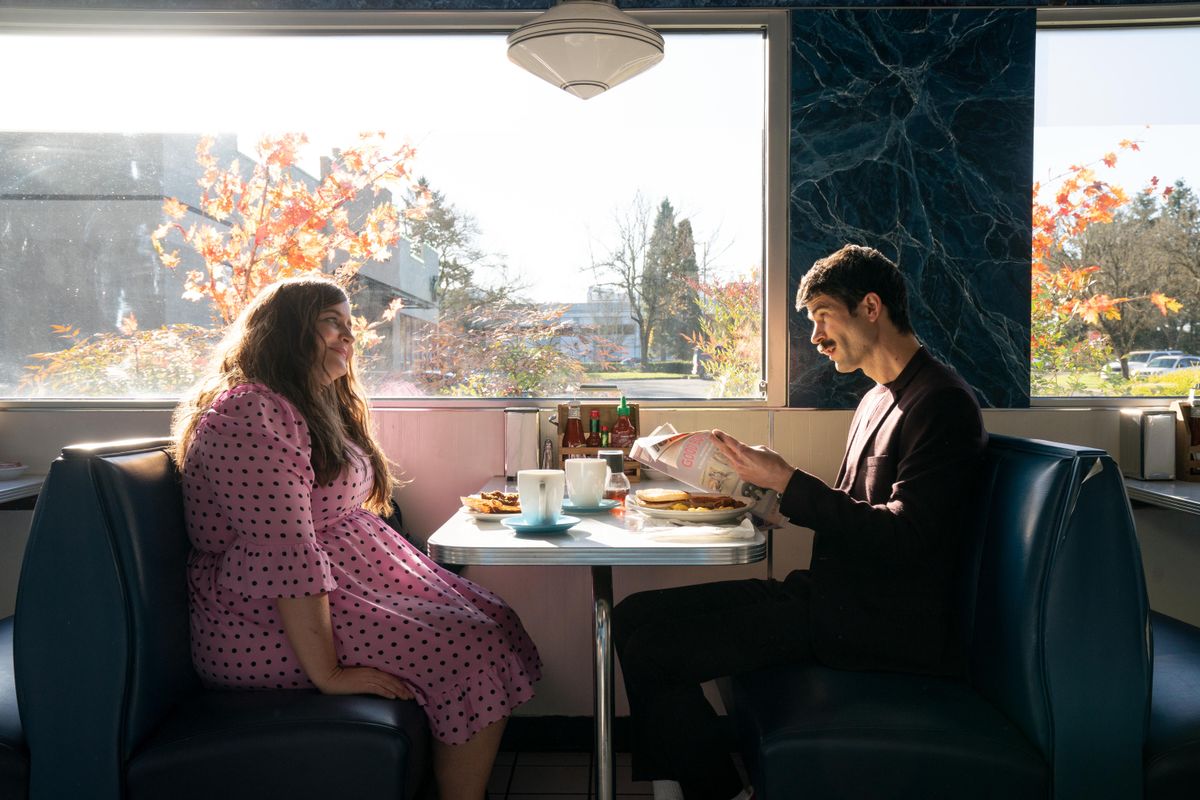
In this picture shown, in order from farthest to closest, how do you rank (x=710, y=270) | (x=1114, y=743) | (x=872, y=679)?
(x=710, y=270), (x=872, y=679), (x=1114, y=743)

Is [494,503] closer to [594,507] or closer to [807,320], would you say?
[594,507]

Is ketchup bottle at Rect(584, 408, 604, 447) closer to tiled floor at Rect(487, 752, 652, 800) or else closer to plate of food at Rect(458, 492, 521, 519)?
plate of food at Rect(458, 492, 521, 519)

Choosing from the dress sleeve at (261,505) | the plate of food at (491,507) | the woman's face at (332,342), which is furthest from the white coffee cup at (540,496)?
the woman's face at (332,342)

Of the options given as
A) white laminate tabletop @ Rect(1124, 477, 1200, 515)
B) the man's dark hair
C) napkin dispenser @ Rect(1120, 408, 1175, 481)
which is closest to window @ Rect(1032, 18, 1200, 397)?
napkin dispenser @ Rect(1120, 408, 1175, 481)

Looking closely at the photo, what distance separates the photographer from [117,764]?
5.23ft

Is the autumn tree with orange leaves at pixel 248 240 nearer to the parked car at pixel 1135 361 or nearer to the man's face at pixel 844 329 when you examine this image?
the man's face at pixel 844 329

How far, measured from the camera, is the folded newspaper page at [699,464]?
6.36 feet

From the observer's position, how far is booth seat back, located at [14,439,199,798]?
1.59m

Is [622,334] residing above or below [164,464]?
above

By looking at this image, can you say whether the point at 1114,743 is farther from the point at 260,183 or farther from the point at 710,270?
the point at 260,183

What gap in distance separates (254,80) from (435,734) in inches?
80.0

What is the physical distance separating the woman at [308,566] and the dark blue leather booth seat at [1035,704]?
56 cm

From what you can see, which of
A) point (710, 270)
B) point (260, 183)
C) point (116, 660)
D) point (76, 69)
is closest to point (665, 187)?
point (710, 270)

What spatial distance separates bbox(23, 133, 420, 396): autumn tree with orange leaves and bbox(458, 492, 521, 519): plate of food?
103cm
